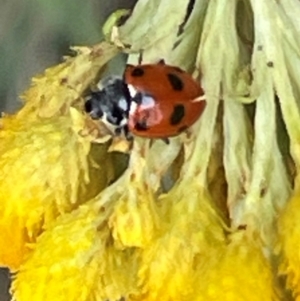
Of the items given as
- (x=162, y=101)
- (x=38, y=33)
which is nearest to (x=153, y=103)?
(x=162, y=101)

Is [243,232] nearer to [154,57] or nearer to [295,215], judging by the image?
[295,215]

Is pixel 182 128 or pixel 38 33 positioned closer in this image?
pixel 182 128

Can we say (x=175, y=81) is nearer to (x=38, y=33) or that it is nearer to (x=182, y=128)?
(x=182, y=128)

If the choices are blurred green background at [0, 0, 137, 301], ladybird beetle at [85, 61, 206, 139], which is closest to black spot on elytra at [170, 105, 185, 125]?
ladybird beetle at [85, 61, 206, 139]

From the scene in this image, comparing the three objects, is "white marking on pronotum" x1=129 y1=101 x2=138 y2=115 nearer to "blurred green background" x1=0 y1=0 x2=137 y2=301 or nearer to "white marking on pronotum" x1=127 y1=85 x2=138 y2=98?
"white marking on pronotum" x1=127 y1=85 x2=138 y2=98

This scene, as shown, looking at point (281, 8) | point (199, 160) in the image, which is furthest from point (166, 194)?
point (281, 8)
